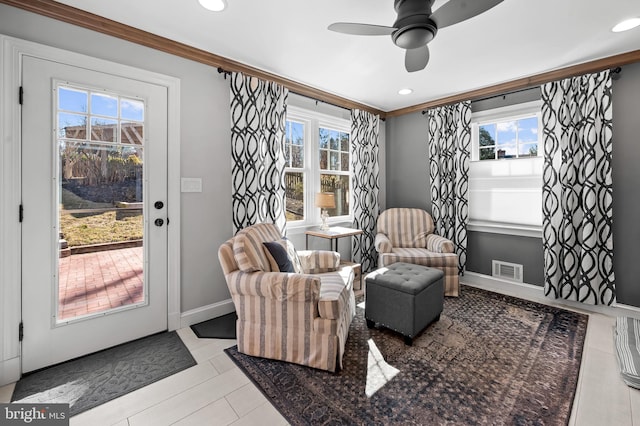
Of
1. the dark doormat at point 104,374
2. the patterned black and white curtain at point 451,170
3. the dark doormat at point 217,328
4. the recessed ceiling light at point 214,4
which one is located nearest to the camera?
the dark doormat at point 104,374

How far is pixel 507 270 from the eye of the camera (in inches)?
140

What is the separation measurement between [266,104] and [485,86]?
8.83ft

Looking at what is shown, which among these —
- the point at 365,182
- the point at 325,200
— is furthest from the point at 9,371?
the point at 365,182

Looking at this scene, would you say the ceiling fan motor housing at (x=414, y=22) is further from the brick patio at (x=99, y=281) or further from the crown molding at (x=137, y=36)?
the brick patio at (x=99, y=281)

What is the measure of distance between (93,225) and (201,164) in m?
0.97

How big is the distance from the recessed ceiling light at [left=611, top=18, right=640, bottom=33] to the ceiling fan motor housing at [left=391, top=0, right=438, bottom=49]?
167cm

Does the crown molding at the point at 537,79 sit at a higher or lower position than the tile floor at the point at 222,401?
higher

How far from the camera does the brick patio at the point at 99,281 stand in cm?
209

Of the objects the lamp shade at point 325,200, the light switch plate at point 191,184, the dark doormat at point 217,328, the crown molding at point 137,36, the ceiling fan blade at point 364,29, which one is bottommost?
the dark doormat at point 217,328

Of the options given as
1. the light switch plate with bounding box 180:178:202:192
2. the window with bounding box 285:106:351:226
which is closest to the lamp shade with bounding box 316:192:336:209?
the window with bounding box 285:106:351:226

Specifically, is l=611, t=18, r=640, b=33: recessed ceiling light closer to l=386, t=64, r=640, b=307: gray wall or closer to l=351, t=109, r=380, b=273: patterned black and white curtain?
l=386, t=64, r=640, b=307: gray wall

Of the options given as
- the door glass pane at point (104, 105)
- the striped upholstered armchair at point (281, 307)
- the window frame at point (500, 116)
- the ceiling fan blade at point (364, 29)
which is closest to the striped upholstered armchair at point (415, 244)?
the window frame at point (500, 116)

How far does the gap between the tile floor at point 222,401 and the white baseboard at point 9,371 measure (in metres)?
0.05

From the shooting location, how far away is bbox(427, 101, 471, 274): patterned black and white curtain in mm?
3750
